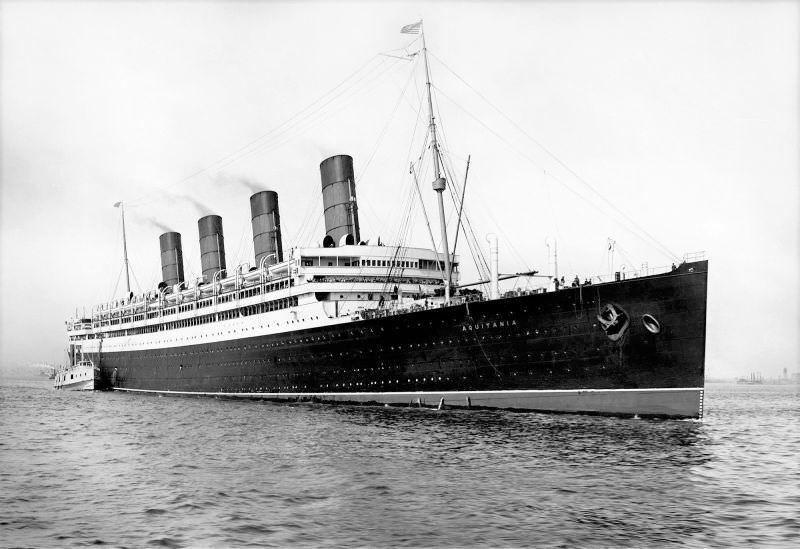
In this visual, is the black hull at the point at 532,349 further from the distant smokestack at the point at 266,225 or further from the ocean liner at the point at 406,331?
the distant smokestack at the point at 266,225

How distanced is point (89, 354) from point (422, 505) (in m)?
69.0

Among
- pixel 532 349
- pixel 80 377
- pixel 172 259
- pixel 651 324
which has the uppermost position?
pixel 172 259

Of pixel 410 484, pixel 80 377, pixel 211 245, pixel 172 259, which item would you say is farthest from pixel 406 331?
pixel 80 377

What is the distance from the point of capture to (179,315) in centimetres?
5484

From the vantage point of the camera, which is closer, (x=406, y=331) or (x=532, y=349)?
(x=532, y=349)

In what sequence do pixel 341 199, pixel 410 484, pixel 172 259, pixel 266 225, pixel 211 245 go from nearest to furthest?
pixel 410 484 → pixel 341 199 → pixel 266 225 → pixel 211 245 → pixel 172 259

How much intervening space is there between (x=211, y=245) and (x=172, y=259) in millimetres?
9914

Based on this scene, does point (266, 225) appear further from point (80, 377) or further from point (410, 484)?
point (410, 484)

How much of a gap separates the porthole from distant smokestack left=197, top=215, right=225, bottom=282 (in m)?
42.7

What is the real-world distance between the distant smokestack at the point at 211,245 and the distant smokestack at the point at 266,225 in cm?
1017

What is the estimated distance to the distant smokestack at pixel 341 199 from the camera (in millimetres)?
42688

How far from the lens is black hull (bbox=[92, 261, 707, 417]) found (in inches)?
970

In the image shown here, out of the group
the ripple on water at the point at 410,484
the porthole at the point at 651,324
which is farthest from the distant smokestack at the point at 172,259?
the porthole at the point at 651,324

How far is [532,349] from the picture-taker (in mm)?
26922
